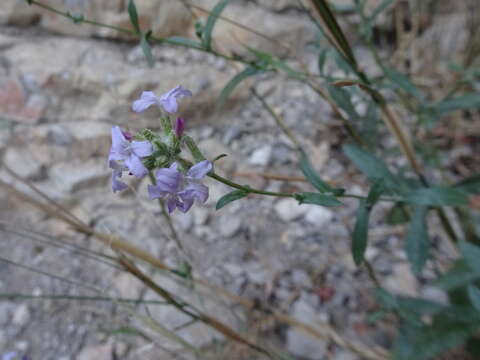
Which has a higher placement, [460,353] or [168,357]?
[460,353]

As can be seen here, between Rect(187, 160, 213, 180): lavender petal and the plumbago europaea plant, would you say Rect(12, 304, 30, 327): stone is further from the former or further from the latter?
Rect(187, 160, 213, 180): lavender petal

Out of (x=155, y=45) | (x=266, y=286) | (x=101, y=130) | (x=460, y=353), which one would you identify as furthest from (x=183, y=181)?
(x=155, y=45)

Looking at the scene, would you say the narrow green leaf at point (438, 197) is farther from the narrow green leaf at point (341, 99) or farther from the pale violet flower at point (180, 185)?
the pale violet flower at point (180, 185)

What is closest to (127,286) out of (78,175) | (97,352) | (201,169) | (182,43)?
(97,352)

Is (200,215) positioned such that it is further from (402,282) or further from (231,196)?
(231,196)

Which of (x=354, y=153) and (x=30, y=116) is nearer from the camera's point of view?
(x=354, y=153)

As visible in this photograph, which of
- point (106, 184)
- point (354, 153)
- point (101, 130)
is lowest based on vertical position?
point (106, 184)

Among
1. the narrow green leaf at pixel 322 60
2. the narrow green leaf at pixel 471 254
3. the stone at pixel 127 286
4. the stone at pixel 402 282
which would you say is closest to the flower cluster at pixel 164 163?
the narrow green leaf at pixel 322 60

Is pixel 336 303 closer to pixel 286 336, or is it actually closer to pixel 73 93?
pixel 286 336
